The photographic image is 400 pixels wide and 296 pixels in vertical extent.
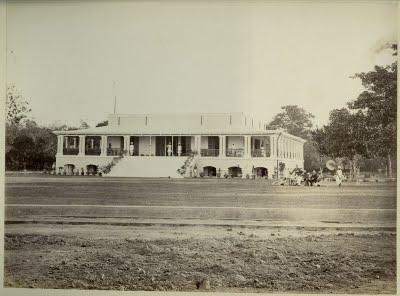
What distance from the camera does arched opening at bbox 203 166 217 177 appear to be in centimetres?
1024

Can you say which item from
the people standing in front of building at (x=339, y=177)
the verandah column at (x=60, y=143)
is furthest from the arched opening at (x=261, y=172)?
the verandah column at (x=60, y=143)

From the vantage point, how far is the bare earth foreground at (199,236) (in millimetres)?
9266

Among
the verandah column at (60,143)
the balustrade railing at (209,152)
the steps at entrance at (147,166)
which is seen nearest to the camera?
the steps at entrance at (147,166)

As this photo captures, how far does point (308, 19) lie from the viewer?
945cm

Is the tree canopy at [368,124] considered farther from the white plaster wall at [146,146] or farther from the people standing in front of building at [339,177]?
the white plaster wall at [146,146]

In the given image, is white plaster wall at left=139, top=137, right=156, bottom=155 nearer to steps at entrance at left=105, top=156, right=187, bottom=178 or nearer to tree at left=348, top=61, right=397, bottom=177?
steps at entrance at left=105, top=156, right=187, bottom=178

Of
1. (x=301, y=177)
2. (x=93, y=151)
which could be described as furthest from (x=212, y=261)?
(x=93, y=151)

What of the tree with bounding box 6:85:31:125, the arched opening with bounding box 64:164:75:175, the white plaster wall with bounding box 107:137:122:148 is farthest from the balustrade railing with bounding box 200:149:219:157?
the tree with bounding box 6:85:31:125

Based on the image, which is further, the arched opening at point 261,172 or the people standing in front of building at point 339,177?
the arched opening at point 261,172

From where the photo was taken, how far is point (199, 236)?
379 inches

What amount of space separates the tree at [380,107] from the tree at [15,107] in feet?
19.1

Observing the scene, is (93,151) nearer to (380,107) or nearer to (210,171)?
(210,171)

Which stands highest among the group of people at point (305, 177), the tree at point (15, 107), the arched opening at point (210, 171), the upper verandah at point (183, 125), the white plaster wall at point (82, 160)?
the tree at point (15, 107)

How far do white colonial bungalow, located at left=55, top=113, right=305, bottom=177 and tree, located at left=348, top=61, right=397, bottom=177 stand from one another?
1247 millimetres
